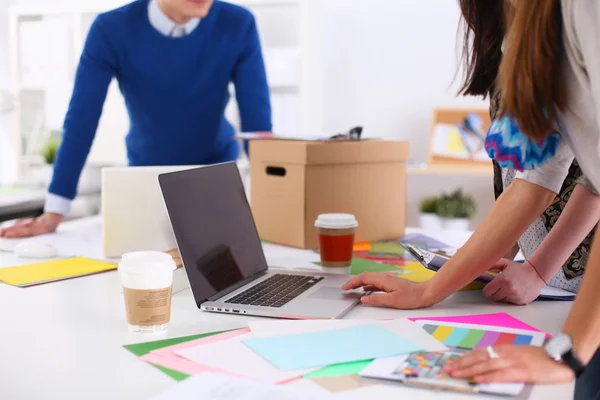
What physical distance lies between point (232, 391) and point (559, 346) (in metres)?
0.40

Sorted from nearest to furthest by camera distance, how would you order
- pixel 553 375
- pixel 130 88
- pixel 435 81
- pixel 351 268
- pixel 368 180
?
pixel 553 375 → pixel 351 268 → pixel 368 180 → pixel 130 88 → pixel 435 81

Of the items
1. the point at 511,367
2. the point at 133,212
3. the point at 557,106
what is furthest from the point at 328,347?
the point at 133,212

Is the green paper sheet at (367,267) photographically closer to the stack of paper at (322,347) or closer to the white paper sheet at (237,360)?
the stack of paper at (322,347)

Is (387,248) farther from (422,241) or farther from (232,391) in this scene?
(232,391)

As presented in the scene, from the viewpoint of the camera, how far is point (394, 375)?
0.80m

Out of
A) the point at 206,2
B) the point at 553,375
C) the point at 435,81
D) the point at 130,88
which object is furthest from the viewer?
the point at 435,81

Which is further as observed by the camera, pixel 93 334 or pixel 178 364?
pixel 93 334

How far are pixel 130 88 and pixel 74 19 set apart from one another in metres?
2.29

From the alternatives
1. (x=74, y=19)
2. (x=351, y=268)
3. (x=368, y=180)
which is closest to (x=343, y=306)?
(x=351, y=268)

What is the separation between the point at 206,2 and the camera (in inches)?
75.4

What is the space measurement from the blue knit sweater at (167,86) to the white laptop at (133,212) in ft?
1.60

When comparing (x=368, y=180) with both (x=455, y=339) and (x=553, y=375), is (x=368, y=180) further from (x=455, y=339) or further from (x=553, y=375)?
(x=553, y=375)

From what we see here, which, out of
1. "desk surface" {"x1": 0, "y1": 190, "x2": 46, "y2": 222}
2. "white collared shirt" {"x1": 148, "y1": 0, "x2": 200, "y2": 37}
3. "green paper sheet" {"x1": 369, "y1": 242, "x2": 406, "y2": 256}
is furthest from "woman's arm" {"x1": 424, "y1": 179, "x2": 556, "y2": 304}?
"desk surface" {"x1": 0, "y1": 190, "x2": 46, "y2": 222}

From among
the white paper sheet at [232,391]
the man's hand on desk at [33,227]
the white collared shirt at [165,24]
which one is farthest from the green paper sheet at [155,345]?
the white collared shirt at [165,24]
